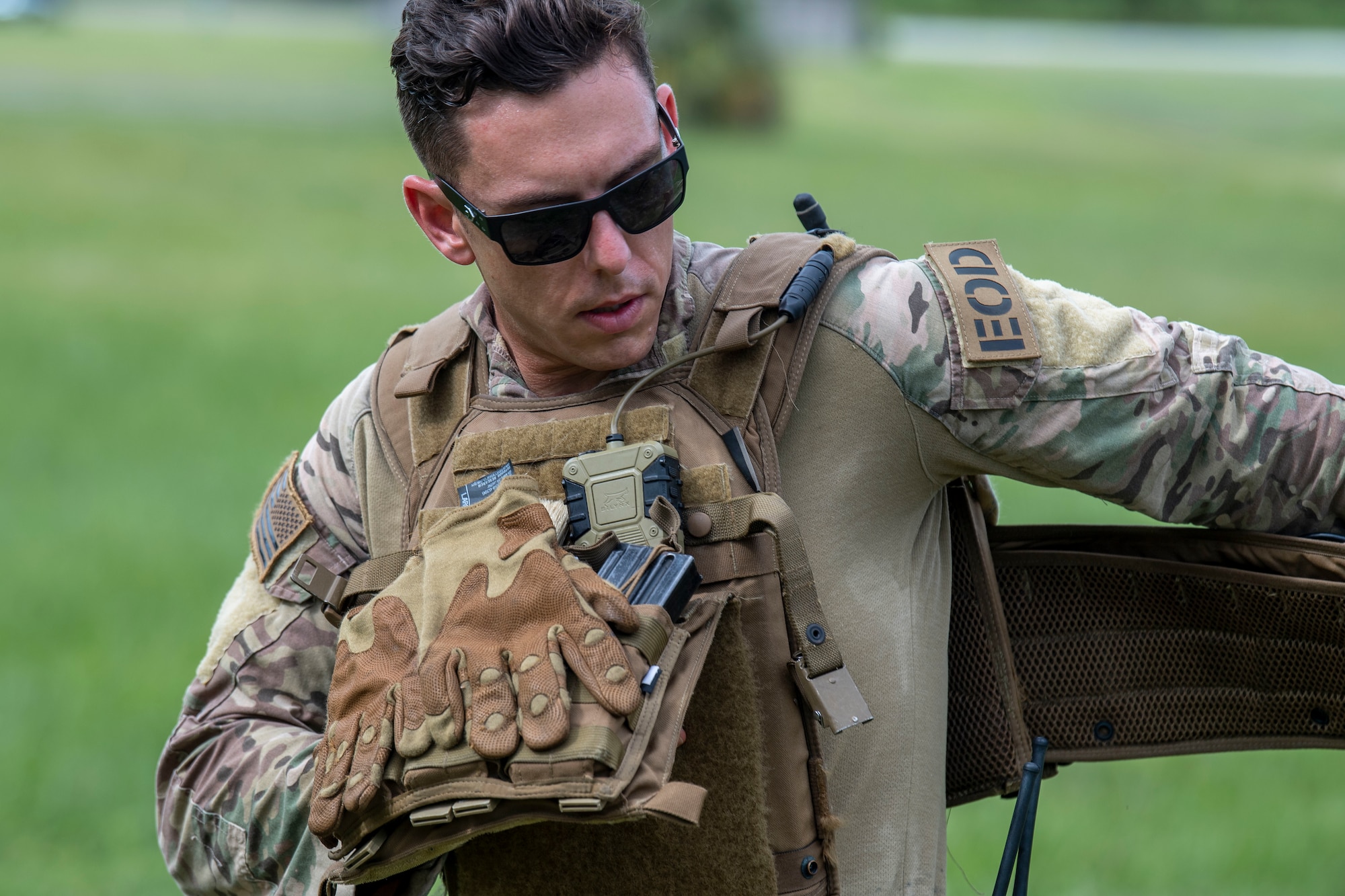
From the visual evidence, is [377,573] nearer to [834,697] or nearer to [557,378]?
[557,378]

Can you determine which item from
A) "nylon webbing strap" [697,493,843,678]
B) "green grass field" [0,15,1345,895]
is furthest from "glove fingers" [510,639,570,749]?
"green grass field" [0,15,1345,895]

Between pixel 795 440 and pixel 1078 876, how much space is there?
3374 mm

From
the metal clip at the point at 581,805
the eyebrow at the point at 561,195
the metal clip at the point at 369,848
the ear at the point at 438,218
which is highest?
the eyebrow at the point at 561,195

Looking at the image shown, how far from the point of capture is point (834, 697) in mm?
2285

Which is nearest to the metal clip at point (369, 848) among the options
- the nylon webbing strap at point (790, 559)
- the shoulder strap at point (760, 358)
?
the nylon webbing strap at point (790, 559)

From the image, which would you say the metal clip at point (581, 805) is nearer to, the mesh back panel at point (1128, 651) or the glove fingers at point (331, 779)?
the glove fingers at point (331, 779)

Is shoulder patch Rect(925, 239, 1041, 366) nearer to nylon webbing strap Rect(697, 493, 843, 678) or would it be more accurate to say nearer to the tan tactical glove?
nylon webbing strap Rect(697, 493, 843, 678)

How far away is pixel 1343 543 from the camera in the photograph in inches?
94.2

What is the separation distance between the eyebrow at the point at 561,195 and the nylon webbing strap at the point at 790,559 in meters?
0.53

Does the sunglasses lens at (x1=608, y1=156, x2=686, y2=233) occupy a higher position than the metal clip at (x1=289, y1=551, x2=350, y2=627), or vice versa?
the sunglasses lens at (x1=608, y1=156, x2=686, y2=233)

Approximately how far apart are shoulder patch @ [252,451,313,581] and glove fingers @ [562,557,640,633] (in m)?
0.78

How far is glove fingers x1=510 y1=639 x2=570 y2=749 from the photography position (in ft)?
6.52

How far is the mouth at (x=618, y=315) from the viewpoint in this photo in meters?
2.45

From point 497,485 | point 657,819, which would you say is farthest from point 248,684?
point 657,819
